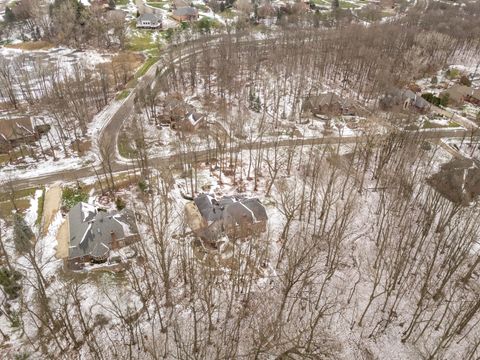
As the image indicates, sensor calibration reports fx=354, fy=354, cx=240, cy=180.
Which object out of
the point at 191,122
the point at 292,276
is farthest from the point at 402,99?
the point at 292,276

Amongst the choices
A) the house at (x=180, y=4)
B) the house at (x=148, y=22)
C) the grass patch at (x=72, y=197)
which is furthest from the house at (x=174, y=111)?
the house at (x=180, y=4)

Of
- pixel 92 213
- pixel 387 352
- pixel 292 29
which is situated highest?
pixel 292 29

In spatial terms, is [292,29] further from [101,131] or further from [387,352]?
[387,352]

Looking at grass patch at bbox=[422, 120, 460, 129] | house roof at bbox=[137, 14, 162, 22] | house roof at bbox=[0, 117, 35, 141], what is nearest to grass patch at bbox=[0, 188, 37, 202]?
house roof at bbox=[0, 117, 35, 141]

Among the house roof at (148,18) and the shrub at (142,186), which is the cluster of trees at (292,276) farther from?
the house roof at (148,18)

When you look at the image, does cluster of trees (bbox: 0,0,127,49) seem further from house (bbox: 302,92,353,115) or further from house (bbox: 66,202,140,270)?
house (bbox: 66,202,140,270)

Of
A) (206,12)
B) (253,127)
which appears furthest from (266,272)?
(206,12)

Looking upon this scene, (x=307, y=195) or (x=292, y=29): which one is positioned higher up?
(x=292, y=29)
